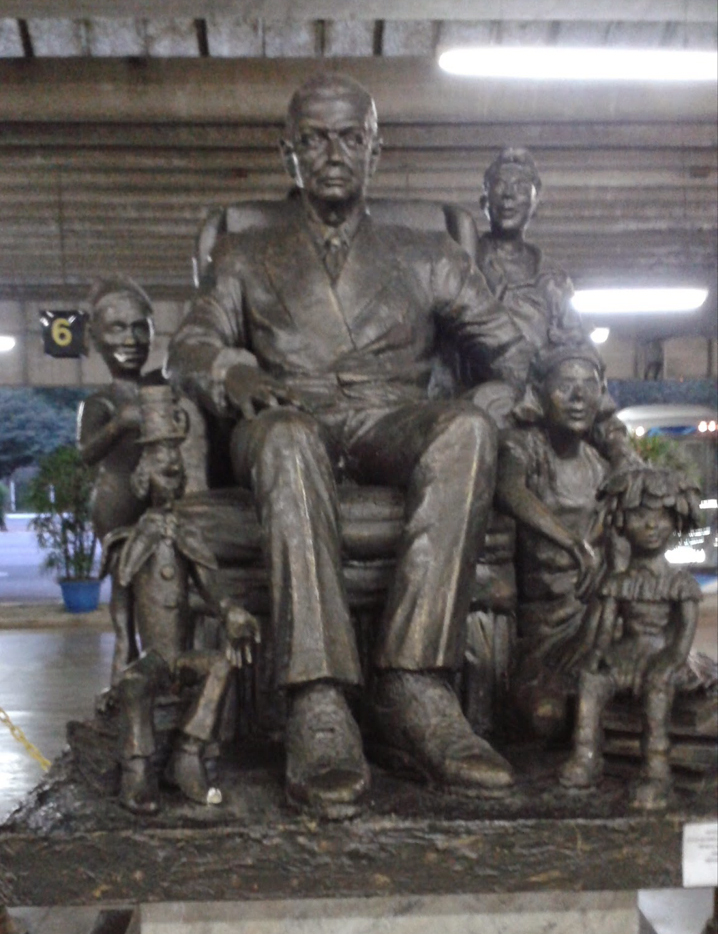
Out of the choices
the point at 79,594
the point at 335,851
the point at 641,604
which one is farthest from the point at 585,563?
the point at 79,594

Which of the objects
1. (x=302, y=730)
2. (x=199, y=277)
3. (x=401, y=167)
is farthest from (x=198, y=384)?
(x=401, y=167)

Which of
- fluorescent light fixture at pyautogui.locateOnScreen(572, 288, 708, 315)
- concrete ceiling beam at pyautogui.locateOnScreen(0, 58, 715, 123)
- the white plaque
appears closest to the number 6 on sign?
concrete ceiling beam at pyautogui.locateOnScreen(0, 58, 715, 123)

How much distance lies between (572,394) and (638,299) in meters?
7.98

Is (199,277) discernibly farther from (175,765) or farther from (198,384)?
(175,765)

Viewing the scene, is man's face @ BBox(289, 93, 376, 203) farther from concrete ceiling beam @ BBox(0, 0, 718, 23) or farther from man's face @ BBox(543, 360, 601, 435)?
concrete ceiling beam @ BBox(0, 0, 718, 23)

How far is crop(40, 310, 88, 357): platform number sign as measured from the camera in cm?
1009

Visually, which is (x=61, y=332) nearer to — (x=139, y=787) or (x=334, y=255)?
(x=334, y=255)

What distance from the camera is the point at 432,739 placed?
2.43m

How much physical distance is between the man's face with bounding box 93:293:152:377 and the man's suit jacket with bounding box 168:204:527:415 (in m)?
0.30

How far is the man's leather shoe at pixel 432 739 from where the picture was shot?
2.33 metres

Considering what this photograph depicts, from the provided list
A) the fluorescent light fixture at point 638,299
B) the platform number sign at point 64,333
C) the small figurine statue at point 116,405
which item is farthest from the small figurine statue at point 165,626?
the fluorescent light fixture at point 638,299

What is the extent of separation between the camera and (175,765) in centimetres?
A: 235

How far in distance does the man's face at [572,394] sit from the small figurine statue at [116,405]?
117 centimetres

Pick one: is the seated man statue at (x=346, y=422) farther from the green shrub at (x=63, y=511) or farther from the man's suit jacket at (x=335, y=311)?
the green shrub at (x=63, y=511)
